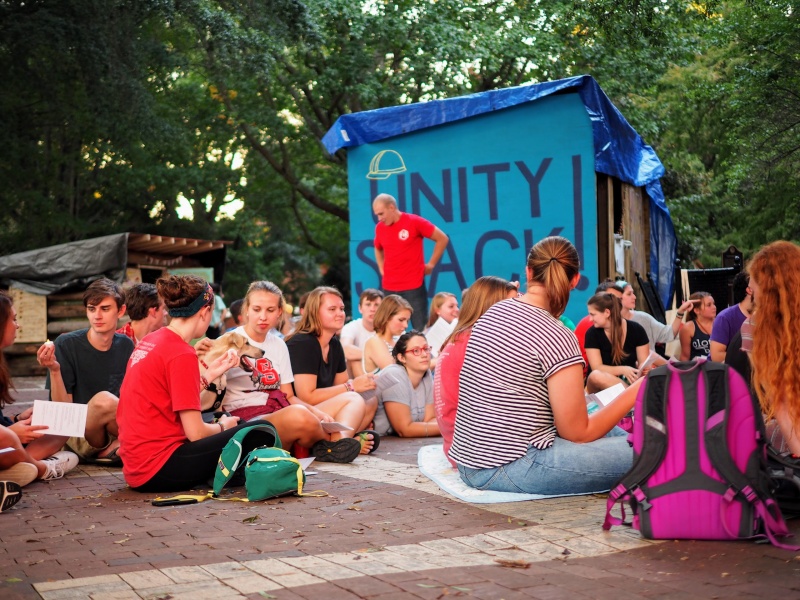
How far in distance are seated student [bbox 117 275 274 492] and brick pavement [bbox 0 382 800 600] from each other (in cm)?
30

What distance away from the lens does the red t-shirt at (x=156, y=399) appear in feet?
19.9

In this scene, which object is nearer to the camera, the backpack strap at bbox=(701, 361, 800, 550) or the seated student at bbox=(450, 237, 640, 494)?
the backpack strap at bbox=(701, 361, 800, 550)

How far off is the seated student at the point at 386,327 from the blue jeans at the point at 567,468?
14.1ft

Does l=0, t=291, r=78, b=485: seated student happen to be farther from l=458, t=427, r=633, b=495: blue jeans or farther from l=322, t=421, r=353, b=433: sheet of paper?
l=458, t=427, r=633, b=495: blue jeans

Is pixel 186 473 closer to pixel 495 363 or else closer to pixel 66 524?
pixel 66 524

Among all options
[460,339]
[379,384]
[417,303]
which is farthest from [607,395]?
[417,303]

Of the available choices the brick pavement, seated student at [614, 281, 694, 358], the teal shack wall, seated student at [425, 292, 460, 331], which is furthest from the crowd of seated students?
the teal shack wall

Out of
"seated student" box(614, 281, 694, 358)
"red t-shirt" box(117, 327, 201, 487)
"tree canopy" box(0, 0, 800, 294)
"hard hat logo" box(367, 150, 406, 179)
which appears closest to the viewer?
"red t-shirt" box(117, 327, 201, 487)

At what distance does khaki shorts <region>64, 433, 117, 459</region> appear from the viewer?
7.84 metres

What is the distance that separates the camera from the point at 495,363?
5.50m

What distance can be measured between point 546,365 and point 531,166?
838 centimetres

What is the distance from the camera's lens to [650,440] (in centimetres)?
461

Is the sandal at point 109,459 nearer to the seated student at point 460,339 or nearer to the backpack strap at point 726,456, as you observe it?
the seated student at point 460,339

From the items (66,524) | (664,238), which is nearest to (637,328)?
(66,524)
